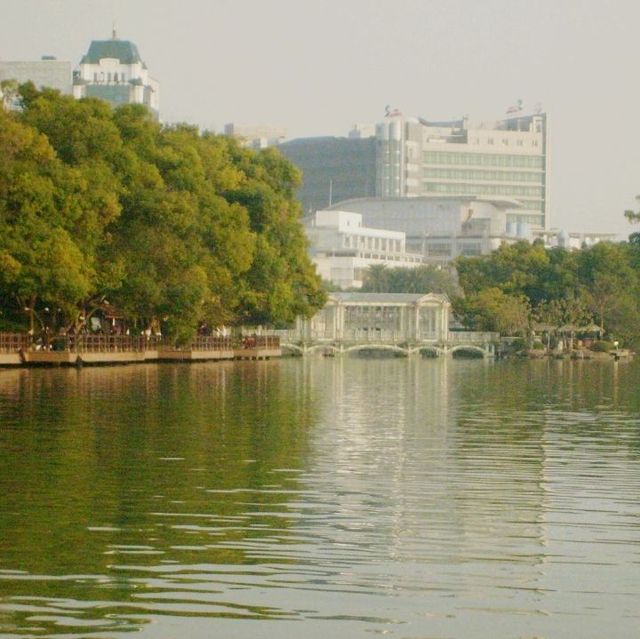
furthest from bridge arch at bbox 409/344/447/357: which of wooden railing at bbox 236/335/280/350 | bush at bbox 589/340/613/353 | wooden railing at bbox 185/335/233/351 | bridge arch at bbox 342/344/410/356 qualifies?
wooden railing at bbox 185/335/233/351

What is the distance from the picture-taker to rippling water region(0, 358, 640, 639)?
13672 millimetres

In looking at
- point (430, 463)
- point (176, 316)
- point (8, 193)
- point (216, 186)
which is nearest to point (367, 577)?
point (430, 463)

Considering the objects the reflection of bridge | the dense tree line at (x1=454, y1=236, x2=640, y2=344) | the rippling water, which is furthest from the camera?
the dense tree line at (x1=454, y1=236, x2=640, y2=344)

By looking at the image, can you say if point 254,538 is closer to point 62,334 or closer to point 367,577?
point 367,577

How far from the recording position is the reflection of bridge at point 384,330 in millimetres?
132500

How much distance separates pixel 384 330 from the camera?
474 feet

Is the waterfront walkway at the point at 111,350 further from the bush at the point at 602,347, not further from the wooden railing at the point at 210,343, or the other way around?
the bush at the point at 602,347

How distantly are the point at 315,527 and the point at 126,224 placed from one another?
5883 centimetres

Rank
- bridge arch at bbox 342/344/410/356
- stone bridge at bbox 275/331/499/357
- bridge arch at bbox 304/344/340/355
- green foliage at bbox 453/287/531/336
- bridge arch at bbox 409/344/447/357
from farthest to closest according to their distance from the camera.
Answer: green foliage at bbox 453/287/531/336, bridge arch at bbox 409/344/447/357, bridge arch at bbox 342/344/410/356, bridge arch at bbox 304/344/340/355, stone bridge at bbox 275/331/499/357

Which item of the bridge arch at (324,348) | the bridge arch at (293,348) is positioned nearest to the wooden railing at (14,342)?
the bridge arch at (293,348)

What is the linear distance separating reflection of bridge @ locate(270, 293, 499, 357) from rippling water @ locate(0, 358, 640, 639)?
310 ft

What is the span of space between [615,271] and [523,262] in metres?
8.68

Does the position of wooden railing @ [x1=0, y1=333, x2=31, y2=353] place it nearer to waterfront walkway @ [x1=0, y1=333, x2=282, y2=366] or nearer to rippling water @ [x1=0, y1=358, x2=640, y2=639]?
waterfront walkway @ [x1=0, y1=333, x2=282, y2=366]

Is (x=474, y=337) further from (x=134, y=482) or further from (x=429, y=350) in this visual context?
(x=134, y=482)
